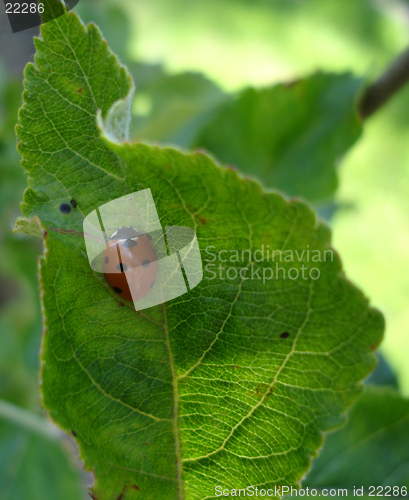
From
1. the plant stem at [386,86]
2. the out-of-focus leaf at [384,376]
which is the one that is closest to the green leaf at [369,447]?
the out-of-focus leaf at [384,376]

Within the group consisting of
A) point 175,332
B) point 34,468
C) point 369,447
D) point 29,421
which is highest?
point 175,332

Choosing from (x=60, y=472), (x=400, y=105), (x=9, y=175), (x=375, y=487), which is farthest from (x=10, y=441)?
(x=400, y=105)

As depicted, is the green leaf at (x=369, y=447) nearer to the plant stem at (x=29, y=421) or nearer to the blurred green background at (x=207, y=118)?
the blurred green background at (x=207, y=118)

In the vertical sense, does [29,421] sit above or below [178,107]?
below

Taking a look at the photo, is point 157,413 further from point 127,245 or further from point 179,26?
point 179,26

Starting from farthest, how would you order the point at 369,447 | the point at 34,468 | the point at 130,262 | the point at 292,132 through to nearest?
the point at 34,468
the point at 292,132
the point at 369,447
the point at 130,262

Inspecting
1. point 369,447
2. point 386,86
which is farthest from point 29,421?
point 386,86

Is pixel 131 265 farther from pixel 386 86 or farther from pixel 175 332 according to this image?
pixel 386 86
